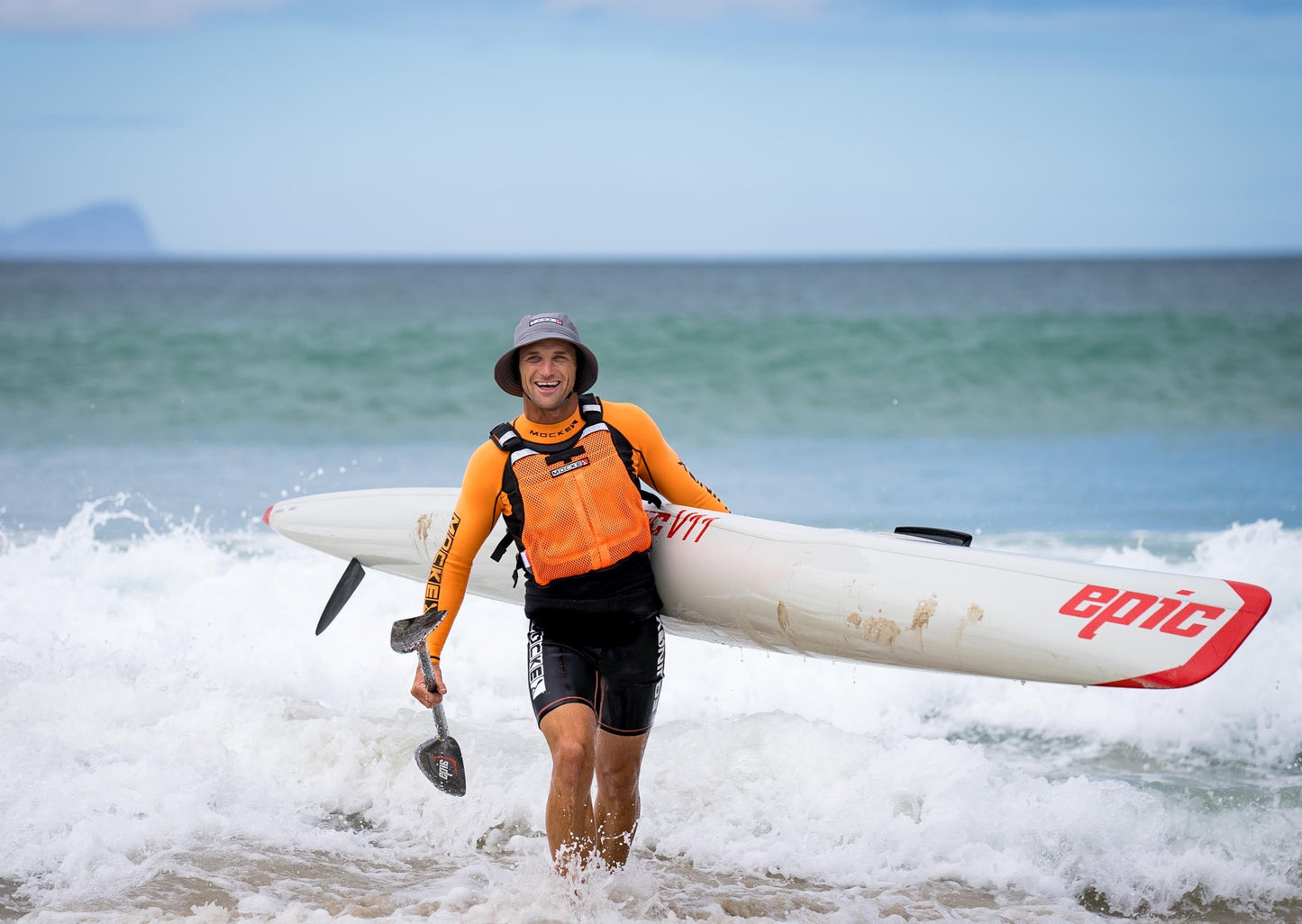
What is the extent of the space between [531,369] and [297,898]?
165 centimetres

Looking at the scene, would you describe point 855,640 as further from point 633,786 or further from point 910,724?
point 910,724

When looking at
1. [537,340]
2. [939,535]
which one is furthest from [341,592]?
[939,535]

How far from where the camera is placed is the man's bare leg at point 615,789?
3172 millimetres

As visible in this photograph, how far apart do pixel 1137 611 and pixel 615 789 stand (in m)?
1.40

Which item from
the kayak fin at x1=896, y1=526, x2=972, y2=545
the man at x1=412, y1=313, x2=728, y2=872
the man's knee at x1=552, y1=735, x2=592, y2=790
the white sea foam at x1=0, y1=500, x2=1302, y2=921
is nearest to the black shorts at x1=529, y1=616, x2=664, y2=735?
the man at x1=412, y1=313, x2=728, y2=872

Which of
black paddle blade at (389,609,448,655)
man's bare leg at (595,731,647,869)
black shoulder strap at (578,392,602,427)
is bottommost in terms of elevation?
man's bare leg at (595,731,647,869)

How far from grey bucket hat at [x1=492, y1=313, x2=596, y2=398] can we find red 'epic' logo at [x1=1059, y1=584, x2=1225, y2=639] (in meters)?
1.37

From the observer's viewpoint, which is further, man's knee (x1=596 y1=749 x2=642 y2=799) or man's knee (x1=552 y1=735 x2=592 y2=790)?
man's knee (x1=596 y1=749 x2=642 y2=799)

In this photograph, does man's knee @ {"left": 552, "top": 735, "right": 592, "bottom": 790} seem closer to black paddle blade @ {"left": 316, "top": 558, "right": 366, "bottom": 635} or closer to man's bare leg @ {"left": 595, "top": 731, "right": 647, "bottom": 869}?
man's bare leg @ {"left": 595, "top": 731, "right": 647, "bottom": 869}

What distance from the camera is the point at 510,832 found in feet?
13.1

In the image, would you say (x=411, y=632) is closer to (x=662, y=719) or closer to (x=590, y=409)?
(x=590, y=409)

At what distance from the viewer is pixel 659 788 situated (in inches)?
165

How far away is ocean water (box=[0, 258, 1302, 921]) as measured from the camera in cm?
358

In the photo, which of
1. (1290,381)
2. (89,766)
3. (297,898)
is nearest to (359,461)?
(89,766)
